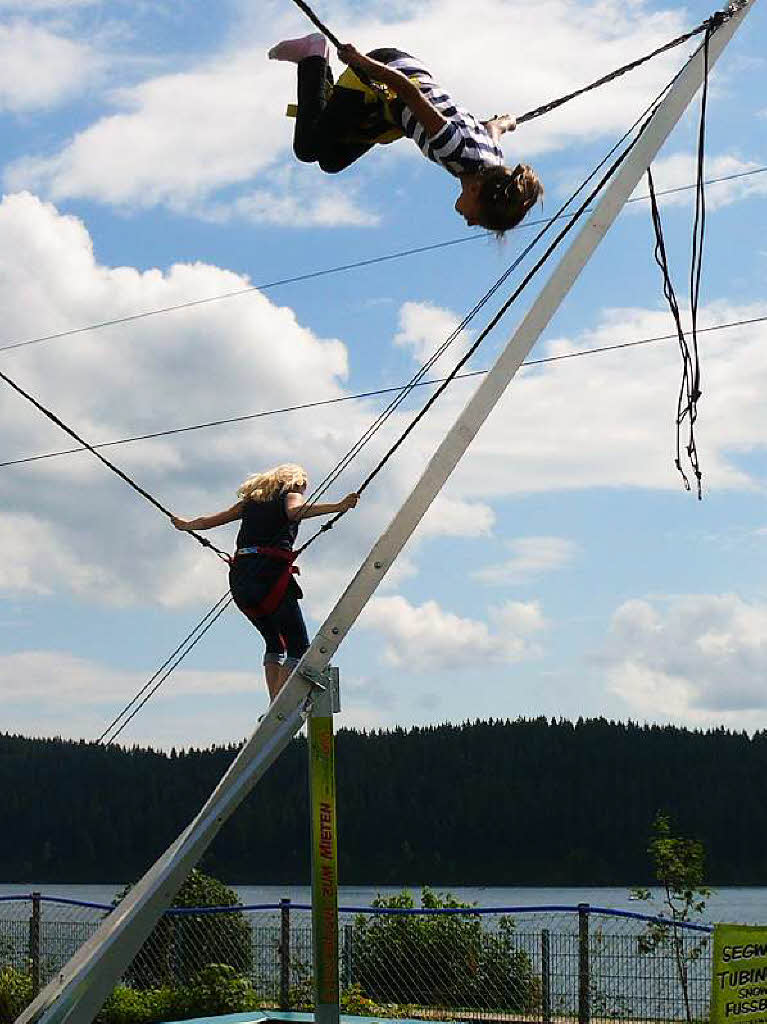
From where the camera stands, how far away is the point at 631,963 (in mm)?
10547

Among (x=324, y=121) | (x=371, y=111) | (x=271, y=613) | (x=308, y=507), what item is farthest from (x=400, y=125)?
(x=271, y=613)

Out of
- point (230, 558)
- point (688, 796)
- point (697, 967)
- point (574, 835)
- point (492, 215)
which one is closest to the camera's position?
point (492, 215)

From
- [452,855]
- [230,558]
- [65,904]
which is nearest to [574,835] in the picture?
[452,855]

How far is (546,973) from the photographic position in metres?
10.7

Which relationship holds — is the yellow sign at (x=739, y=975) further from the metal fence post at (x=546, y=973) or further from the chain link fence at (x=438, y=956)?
the metal fence post at (x=546, y=973)

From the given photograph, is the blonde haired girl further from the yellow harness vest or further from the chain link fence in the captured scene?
the chain link fence

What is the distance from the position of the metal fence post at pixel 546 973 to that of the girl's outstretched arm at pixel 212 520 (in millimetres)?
4446

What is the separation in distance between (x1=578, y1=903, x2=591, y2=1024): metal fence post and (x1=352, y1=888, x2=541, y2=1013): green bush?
492 mm

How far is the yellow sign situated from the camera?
22.7 feet

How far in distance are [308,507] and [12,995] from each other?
6.67 metres

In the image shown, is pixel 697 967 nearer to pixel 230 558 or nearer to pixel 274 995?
pixel 274 995

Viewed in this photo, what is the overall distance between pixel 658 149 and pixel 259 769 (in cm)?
339

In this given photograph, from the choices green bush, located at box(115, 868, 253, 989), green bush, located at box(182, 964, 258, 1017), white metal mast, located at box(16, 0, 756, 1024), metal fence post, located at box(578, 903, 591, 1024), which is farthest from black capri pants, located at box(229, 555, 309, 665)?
green bush, located at box(115, 868, 253, 989)

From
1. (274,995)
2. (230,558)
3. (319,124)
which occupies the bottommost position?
(274,995)
